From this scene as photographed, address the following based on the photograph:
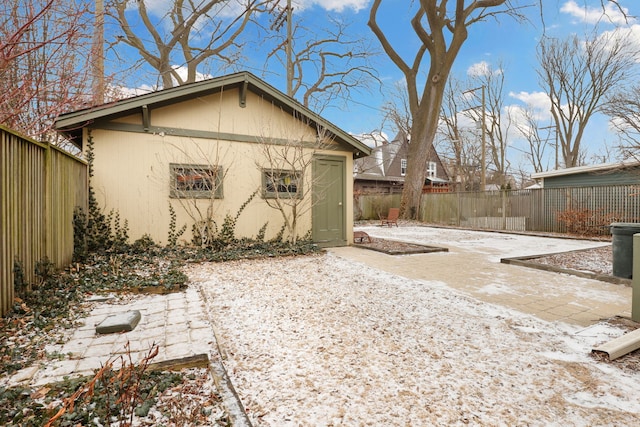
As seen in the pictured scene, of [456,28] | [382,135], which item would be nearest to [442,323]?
[456,28]

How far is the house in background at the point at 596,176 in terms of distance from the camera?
1079 centimetres

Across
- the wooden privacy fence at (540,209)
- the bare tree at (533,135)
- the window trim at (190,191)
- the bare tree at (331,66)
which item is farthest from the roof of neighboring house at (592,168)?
the bare tree at (533,135)

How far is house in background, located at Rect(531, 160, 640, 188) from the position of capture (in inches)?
425

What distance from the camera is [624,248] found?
183 inches

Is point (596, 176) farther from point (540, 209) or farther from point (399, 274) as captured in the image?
point (399, 274)

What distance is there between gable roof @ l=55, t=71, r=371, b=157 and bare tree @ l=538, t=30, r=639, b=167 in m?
19.0

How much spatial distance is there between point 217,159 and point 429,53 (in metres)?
13.4

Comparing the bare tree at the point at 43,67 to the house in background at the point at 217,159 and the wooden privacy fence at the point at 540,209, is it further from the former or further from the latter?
the wooden privacy fence at the point at 540,209

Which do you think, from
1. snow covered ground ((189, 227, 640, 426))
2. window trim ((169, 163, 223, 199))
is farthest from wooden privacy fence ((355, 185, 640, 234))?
window trim ((169, 163, 223, 199))

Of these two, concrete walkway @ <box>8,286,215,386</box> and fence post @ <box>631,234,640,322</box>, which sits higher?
fence post @ <box>631,234,640,322</box>

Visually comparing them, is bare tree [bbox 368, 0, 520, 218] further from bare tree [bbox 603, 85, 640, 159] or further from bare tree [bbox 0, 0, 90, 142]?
bare tree [bbox 0, 0, 90, 142]

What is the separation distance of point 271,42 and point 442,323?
476cm

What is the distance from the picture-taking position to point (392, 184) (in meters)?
24.1

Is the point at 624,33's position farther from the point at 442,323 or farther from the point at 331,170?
the point at 442,323
